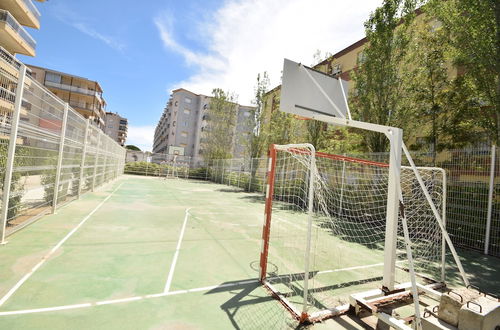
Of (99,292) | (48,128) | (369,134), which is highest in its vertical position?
(369,134)

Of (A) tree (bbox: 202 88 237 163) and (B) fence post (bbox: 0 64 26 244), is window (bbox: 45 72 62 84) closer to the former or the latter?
(A) tree (bbox: 202 88 237 163)

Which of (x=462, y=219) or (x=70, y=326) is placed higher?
(x=462, y=219)

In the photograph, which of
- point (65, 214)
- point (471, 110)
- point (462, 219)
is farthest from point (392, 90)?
point (65, 214)

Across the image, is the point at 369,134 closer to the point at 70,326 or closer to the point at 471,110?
the point at 471,110

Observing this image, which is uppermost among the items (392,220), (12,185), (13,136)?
(13,136)

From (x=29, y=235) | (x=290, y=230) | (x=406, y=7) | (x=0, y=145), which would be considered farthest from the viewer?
(x=406, y=7)

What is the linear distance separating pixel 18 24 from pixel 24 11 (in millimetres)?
1824

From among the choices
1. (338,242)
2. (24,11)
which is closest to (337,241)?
(338,242)

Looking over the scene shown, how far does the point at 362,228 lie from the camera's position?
9680mm

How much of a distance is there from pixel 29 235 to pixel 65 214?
7.13 feet

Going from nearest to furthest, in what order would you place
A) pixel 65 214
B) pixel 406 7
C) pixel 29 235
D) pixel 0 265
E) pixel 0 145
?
pixel 0 265, pixel 0 145, pixel 29 235, pixel 65 214, pixel 406 7

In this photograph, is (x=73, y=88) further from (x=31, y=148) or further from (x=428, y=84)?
(x=428, y=84)

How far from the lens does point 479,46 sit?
288 inches

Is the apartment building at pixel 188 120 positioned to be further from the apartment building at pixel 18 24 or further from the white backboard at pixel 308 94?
the white backboard at pixel 308 94
